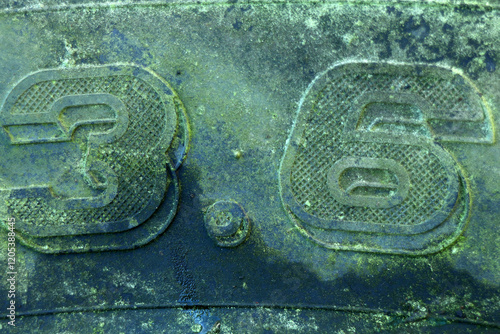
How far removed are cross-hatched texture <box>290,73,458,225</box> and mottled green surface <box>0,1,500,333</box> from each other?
0.14 meters

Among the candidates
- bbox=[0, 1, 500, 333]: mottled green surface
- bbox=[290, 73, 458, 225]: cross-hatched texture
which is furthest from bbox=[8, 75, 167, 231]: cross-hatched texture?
bbox=[290, 73, 458, 225]: cross-hatched texture

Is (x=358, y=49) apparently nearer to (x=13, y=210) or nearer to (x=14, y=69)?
(x=14, y=69)

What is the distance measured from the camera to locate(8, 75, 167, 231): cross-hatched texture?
2.93 metres

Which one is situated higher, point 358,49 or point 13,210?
point 358,49

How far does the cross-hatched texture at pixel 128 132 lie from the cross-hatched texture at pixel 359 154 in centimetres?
104

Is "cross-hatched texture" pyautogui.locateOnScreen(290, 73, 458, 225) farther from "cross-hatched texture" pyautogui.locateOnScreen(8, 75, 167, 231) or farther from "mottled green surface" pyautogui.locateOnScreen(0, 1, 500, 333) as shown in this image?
"cross-hatched texture" pyautogui.locateOnScreen(8, 75, 167, 231)

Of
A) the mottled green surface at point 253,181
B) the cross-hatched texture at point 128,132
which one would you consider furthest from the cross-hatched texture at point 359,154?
the cross-hatched texture at point 128,132

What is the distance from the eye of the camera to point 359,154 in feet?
9.35

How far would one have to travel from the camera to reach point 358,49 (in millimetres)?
2785

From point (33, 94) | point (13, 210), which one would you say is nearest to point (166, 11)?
point (33, 94)

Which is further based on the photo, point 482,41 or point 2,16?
point 2,16

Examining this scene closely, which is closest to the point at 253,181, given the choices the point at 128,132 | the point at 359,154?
the point at 359,154

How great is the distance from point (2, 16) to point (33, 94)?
23.2 inches

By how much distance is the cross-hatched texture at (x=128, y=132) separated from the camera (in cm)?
293
